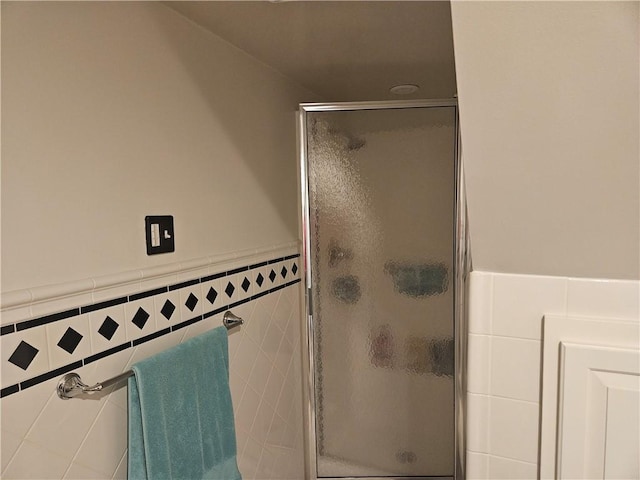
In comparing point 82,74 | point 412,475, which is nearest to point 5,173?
point 82,74

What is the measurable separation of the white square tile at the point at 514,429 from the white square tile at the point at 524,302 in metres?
0.16

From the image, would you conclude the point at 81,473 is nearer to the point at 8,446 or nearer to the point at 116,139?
the point at 8,446

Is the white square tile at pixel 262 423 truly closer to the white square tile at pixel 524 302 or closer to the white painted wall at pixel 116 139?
the white painted wall at pixel 116 139

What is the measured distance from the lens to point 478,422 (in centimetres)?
108

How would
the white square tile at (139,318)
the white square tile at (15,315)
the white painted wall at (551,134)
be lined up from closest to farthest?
the white painted wall at (551,134), the white square tile at (15,315), the white square tile at (139,318)

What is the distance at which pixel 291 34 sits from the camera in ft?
5.18

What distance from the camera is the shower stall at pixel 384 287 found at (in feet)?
6.17

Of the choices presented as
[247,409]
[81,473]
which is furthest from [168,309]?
[247,409]

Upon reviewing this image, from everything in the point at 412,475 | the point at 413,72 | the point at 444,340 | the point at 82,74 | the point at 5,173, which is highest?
the point at 413,72

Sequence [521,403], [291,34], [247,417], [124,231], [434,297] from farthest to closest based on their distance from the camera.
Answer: [434,297] → [247,417] → [291,34] → [124,231] → [521,403]

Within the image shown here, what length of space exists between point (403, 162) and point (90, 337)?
127 cm

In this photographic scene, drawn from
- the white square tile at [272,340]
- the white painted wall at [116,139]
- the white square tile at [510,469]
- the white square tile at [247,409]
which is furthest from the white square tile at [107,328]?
the white square tile at [510,469]

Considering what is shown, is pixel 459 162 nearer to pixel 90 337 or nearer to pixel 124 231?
pixel 124 231

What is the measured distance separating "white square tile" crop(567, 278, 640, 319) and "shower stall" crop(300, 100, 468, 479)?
858 mm
